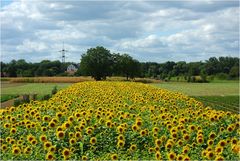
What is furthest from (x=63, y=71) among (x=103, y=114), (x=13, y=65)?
(x=103, y=114)

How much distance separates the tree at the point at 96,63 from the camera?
323 ft

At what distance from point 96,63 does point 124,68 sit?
10.2 metres

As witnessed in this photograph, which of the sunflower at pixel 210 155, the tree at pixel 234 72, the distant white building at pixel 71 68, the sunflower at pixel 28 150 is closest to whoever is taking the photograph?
the sunflower at pixel 210 155

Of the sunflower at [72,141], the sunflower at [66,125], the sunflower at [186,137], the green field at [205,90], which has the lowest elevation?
the green field at [205,90]

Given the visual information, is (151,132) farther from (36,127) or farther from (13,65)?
(13,65)

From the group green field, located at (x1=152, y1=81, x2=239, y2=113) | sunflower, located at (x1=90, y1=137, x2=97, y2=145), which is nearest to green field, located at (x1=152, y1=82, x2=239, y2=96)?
green field, located at (x1=152, y1=81, x2=239, y2=113)

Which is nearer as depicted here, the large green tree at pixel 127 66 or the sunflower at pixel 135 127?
the sunflower at pixel 135 127

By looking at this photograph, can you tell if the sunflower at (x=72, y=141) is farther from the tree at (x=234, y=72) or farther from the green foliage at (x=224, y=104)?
the tree at (x=234, y=72)

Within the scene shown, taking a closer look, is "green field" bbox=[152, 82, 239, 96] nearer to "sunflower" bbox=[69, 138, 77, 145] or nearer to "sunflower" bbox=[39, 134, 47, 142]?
"sunflower" bbox=[69, 138, 77, 145]

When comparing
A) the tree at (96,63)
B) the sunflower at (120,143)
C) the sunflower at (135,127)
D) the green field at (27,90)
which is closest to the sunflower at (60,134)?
the sunflower at (120,143)

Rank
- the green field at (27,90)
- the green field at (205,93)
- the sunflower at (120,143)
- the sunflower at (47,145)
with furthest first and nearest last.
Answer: the green field at (27,90) → the green field at (205,93) → the sunflower at (120,143) → the sunflower at (47,145)

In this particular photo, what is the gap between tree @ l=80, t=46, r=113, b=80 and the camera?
98.5 m

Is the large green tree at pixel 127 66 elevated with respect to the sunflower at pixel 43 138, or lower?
elevated

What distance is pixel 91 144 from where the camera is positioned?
855cm
